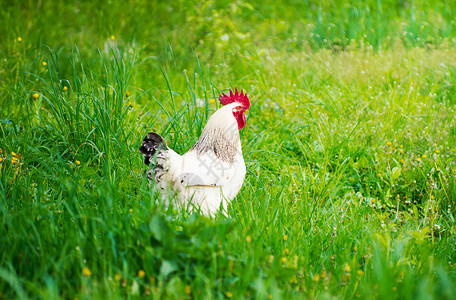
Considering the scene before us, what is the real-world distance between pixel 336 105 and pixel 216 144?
1906 millimetres

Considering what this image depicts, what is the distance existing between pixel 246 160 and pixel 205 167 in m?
0.85

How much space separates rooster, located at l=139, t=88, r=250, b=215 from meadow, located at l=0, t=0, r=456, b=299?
0.13 meters

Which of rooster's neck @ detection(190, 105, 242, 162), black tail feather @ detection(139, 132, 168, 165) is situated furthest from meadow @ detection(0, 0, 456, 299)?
rooster's neck @ detection(190, 105, 242, 162)

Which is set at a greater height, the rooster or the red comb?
the red comb

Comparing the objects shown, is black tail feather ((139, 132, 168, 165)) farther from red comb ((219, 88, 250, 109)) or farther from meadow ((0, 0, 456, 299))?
red comb ((219, 88, 250, 109))

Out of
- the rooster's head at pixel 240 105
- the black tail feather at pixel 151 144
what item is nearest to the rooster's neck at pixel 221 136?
the rooster's head at pixel 240 105

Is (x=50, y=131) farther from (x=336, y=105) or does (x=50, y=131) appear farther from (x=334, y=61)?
(x=334, y=61)

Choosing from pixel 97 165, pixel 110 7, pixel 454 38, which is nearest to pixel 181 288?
pixel 97 165

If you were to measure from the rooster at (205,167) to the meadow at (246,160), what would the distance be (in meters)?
0.13

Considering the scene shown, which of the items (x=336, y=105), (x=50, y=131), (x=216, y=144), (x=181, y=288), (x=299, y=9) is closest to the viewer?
(x=181, y=288)

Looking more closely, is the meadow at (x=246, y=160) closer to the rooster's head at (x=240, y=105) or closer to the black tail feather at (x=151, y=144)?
the black tail feather at (x=151, y=144)

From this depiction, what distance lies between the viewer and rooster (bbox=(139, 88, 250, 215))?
2588 millimetres

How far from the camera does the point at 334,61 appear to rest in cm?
507

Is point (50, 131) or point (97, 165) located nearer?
point (97, 165)
